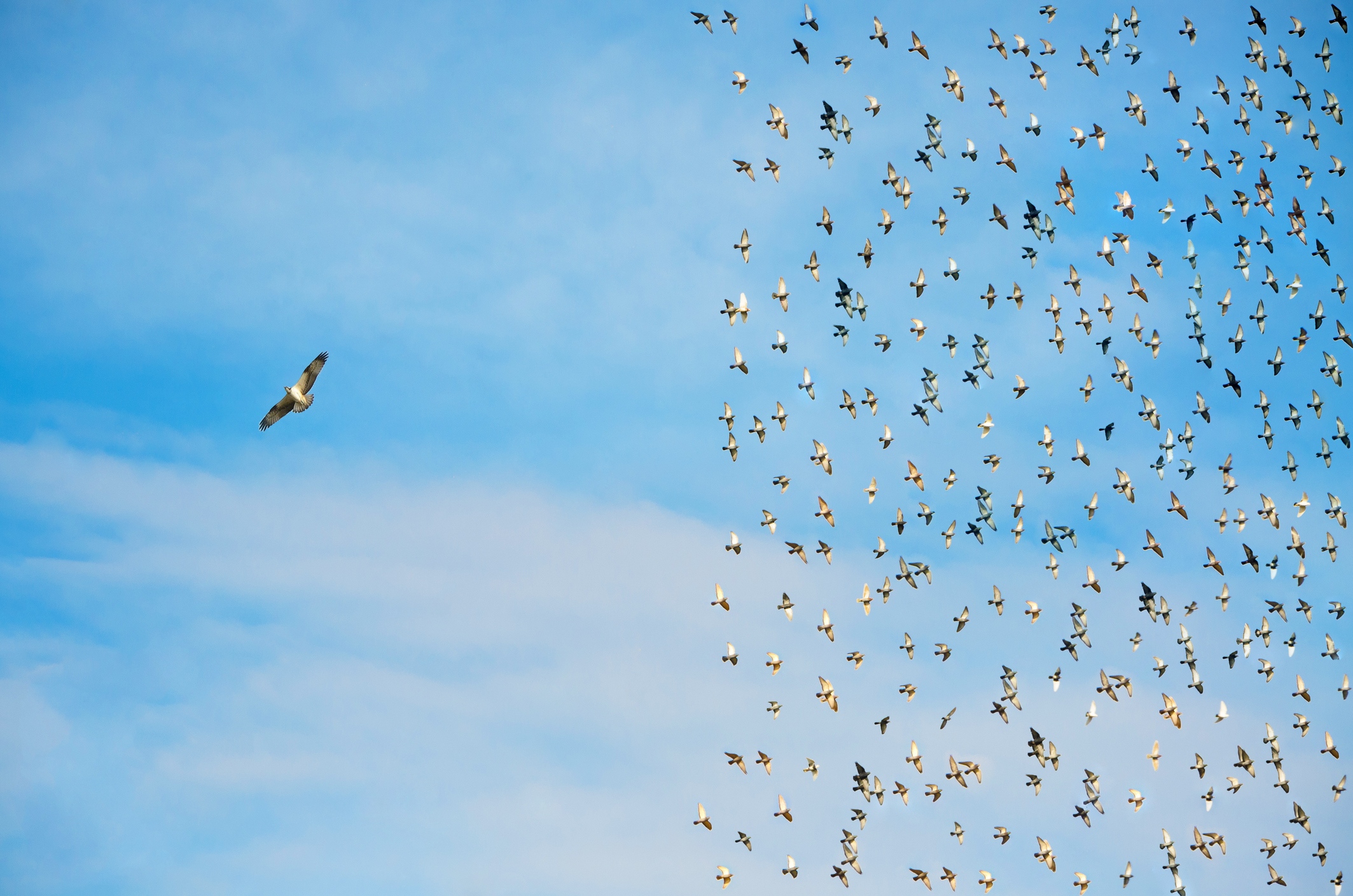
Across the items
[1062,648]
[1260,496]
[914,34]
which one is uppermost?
[914,34]

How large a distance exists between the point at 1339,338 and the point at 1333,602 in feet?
76.6

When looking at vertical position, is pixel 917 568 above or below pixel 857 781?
above

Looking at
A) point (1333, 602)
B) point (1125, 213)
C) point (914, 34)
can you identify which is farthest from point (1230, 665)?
point (914, 34)

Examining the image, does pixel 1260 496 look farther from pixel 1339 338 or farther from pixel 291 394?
pixel 291 394

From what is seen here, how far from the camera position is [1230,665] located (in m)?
111

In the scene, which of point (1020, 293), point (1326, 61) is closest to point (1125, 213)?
point (1020, 293)

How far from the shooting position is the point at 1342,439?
11650 cm

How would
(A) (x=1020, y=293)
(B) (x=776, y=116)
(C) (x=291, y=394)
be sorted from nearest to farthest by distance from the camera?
(C) (x=291, y=394) → (B) (x=776, y=116) → (A) (x=1020, y=293)

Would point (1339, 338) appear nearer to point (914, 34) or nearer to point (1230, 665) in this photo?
point (1230, 665)

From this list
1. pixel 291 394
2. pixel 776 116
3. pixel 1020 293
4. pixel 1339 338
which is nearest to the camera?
pixel 291 394

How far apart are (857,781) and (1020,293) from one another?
40715 mm

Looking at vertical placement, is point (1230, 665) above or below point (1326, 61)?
below

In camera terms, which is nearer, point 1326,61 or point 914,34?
point 914,34

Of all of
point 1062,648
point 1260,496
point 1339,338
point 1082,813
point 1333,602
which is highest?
point 1339,338
